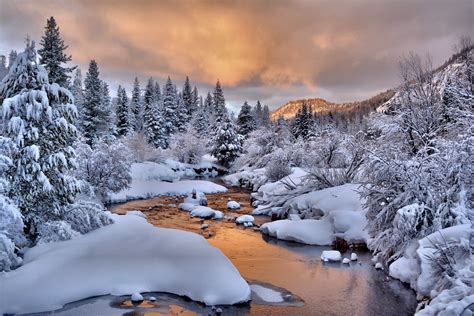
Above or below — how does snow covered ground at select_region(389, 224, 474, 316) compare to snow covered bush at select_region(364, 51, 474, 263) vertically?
below

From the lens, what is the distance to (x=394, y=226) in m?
10.7

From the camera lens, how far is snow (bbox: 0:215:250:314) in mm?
7625

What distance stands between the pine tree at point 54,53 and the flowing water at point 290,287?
13526 millimetres

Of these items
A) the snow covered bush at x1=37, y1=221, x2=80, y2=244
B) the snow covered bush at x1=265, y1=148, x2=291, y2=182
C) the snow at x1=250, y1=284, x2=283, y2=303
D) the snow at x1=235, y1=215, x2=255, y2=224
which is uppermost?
the snow covered bush at x1=265, y1=148, x2=291, y2=182

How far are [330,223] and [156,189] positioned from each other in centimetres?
1577

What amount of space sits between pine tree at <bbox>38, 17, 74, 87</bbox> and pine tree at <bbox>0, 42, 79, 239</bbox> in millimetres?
12680

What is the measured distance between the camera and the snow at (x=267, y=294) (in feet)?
28.6

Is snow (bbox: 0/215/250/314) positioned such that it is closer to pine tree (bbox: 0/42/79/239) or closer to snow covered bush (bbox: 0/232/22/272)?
snow covered bush (bbox: 0/232/22/272)

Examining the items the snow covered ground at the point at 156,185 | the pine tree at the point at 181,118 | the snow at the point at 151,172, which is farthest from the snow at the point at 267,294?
the pine tree at the point at 181,118

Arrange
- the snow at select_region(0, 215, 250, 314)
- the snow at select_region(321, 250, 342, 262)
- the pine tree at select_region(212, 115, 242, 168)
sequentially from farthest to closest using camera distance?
the pine tree at select_region(212, 115, 242, 168) < the snow at select_region(321, 250, 342, 262) < the snow at select_region(0, 215, 250, 314)

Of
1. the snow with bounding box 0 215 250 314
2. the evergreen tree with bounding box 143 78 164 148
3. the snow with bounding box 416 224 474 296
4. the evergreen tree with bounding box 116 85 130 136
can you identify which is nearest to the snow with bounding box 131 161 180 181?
the evergreen tree with bounding box 143 78 164 148

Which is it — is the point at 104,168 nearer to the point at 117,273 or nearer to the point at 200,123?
the point at 117,273

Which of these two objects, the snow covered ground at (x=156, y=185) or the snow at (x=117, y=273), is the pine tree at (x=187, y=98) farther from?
the snow at (x=117, y=273)

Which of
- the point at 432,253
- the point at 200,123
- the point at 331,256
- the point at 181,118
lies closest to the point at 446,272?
the point at 432,253
